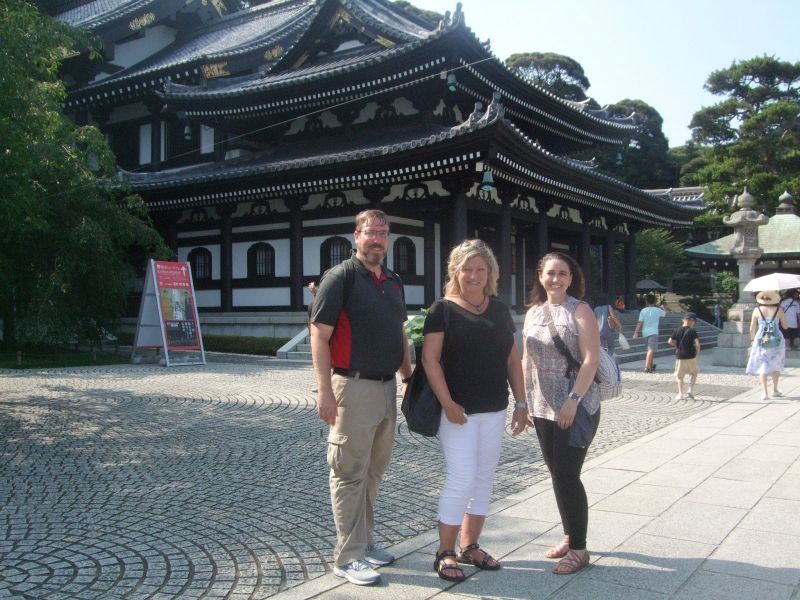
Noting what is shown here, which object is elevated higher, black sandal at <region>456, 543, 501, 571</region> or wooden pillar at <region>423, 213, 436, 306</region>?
wooden pillar at <region>423, 213, 436, 306</region>

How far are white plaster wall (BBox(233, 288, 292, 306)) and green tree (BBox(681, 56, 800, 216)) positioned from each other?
2775 centimetres

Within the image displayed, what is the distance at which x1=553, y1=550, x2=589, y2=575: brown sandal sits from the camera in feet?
12.3

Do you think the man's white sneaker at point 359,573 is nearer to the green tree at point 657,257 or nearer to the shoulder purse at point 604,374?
the shoulder purse at point 604,374

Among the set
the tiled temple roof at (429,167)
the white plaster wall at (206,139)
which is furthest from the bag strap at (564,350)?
the white plaster wall at (206,139)

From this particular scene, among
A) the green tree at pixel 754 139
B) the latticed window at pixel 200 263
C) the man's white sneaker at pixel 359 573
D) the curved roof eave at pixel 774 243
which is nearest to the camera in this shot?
the man's white sneaker at pixel 359 573

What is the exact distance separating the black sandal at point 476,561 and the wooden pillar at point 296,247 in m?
15.2

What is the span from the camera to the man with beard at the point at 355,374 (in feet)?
12.0

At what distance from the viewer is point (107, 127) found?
25125 millimetres

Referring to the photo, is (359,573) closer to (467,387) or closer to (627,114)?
(467,387)

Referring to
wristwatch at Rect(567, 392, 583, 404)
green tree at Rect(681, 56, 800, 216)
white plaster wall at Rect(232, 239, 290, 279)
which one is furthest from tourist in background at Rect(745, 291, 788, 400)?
green tree at Rect(681, 56, 800, 216)

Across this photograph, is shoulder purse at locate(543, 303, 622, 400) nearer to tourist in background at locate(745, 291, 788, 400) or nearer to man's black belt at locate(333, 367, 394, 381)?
man's black belt at locate(333, 367, 394, 381)

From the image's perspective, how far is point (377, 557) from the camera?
154 inches

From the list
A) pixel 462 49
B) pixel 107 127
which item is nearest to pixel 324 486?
pixel 462 49

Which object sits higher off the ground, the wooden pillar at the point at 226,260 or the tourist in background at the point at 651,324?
the wooden pillar at the point at 226,260
